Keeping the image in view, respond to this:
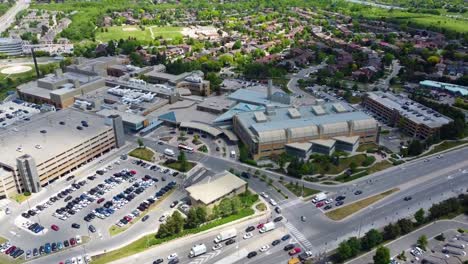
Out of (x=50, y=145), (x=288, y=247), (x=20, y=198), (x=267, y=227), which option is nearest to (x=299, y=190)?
(x=267, y=227)

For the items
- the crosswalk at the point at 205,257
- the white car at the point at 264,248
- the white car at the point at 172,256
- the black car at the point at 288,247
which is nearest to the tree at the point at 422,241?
the black car at the point at 288,247

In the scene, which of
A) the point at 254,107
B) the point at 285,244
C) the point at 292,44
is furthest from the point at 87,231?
the point at 292,44

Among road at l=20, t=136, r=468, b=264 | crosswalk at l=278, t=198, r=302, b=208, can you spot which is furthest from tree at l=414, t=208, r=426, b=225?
crosswalk at l=278, t=198, r=302, b=208

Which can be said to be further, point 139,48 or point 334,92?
point 139,48

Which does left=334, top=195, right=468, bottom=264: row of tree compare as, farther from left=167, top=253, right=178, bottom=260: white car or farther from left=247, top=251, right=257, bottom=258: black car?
left=167, top=253, right=178, bottom=260: white car

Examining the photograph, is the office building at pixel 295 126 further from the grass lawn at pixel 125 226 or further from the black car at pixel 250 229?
the grass lawn at pixel 125 226

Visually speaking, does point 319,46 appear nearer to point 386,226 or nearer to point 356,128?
point 356,128
